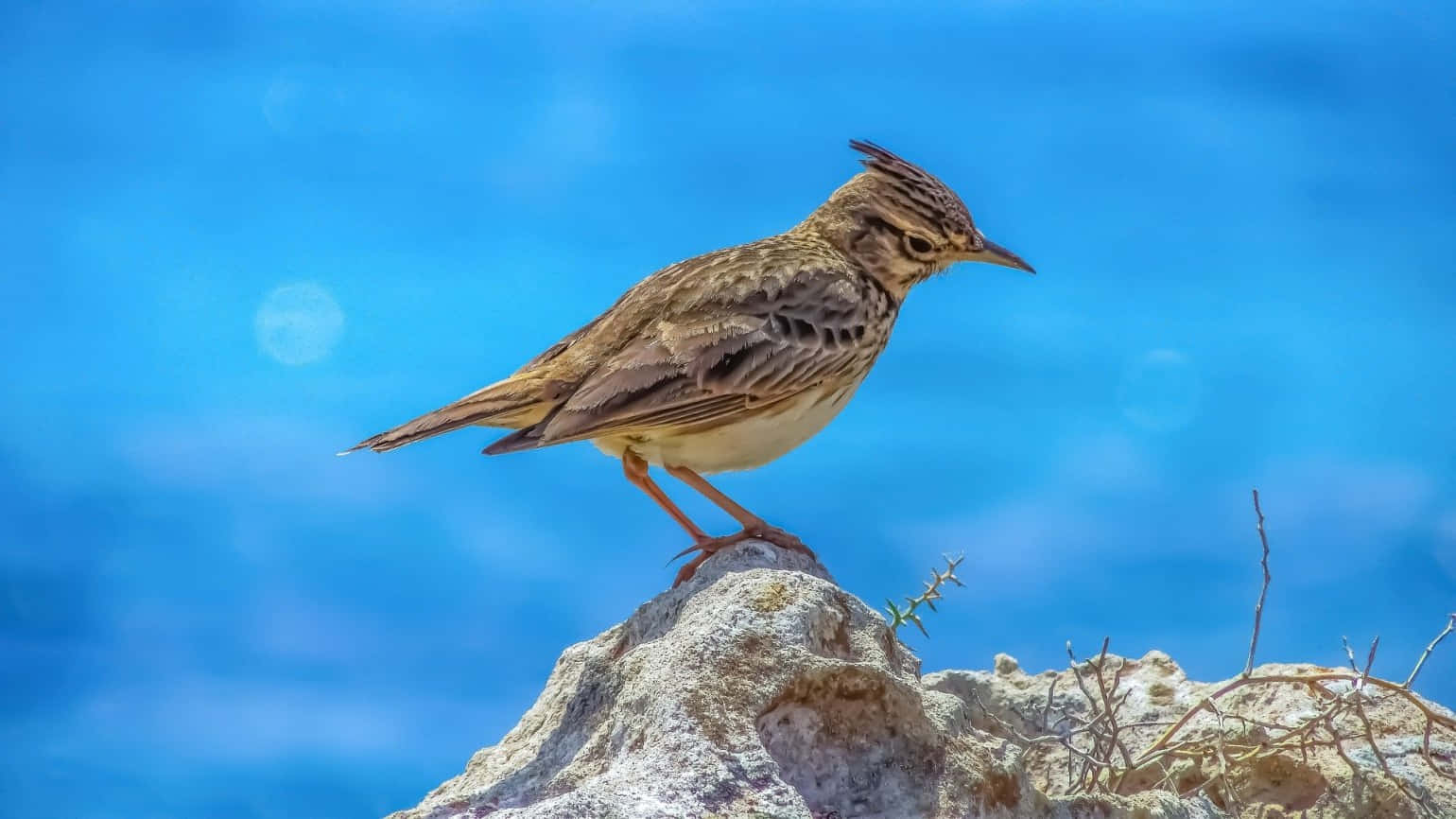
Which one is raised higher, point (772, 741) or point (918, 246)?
point (918, 246)

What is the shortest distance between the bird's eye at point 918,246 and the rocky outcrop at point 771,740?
133 inches

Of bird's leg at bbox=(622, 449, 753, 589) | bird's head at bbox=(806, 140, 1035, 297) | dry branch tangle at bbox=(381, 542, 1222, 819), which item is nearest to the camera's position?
dry branch tangle at bbox=(381, 542, 1222, 819)

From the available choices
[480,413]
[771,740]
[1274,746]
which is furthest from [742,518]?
[1274,746]

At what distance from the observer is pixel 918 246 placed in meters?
8.46

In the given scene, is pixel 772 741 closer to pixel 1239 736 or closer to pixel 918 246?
pixel 1239 736

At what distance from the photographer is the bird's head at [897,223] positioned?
8.38 metres

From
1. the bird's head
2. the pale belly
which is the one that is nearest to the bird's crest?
the bird's head

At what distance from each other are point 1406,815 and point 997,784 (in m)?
2.99

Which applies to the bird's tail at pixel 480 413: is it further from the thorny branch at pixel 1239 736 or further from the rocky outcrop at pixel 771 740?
the thorny branch at pixel 1239 736

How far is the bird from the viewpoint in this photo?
6785mm

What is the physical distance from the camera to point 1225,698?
7.75 metres

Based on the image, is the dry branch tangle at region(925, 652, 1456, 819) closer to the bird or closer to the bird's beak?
the bird

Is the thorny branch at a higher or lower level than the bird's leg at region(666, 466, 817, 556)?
lower

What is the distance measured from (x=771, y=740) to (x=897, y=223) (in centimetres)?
433
